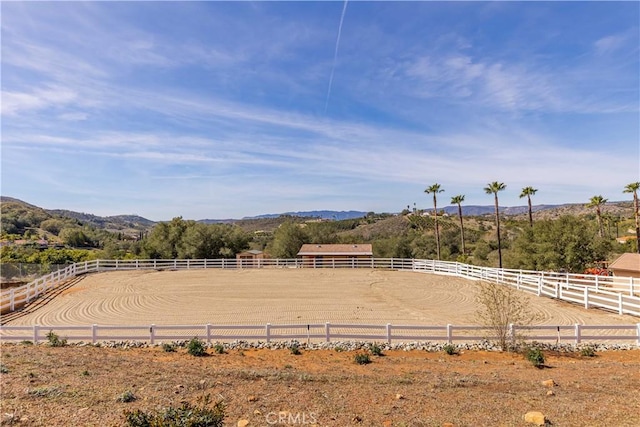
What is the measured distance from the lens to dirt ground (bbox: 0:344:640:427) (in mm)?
6270

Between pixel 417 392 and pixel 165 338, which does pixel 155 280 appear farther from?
pixel 417 392

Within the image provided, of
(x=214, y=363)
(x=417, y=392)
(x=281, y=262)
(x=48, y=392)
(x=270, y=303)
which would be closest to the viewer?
(x=48, y=392)

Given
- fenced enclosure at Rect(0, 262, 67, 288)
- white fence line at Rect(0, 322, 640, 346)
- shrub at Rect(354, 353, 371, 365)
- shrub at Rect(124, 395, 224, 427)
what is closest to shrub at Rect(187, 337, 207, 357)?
white fence line at Rect(0, 322, 640, 346)

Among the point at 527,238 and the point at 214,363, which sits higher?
the point at 527,238

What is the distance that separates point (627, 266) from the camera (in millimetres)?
24234

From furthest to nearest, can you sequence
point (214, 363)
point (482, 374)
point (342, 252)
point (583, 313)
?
point (342, 252) → point (583, 313) → point (214, 363) → point (482, 374)

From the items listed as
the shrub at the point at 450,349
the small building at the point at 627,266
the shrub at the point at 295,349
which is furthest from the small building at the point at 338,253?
the shrub at the point at 295,349

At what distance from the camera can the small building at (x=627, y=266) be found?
2360 centimetres

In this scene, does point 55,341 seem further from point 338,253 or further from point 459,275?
point 338,253

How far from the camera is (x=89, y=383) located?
775 cm

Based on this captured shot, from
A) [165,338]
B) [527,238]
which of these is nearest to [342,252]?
[527,238]

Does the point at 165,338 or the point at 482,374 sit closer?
the point at 482,374

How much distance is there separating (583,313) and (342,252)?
2484 cm

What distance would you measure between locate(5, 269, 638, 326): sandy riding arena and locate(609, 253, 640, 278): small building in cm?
848
